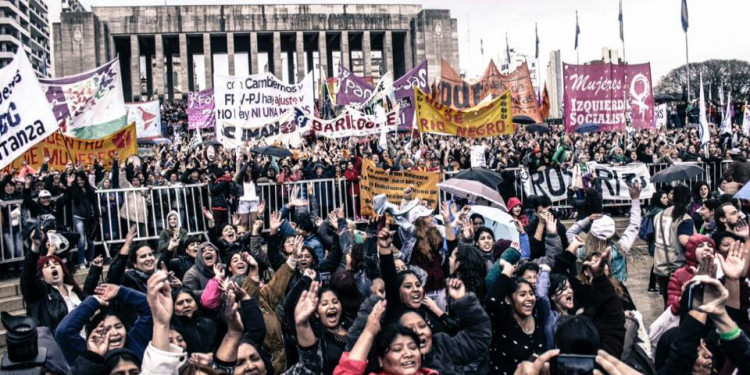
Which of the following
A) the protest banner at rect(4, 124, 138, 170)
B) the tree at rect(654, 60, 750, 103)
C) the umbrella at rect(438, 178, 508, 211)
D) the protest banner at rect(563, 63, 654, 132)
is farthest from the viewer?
the tree at rect(654, 60, 750, 103)

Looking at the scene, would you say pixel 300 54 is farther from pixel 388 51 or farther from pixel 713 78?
pixel 713 78

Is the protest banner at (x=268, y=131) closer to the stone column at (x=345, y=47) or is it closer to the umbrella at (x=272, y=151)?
the umbrella at (x=272, y=151)

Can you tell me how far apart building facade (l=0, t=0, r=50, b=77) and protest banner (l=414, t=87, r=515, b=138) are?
77942 mm

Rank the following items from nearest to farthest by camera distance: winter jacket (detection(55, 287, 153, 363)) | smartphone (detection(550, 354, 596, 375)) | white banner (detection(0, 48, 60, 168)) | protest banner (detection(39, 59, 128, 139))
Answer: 1. smartphone (detection(550, 354, 596, 375))
2. winter jacket (detection(55, 287, 153, 363))
3. white banner (detection(0, 48, 60, 168))
4. protest banner (detection(39, 59, 128, 139))

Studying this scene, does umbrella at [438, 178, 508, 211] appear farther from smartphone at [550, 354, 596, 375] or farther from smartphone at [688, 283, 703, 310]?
smartphone at [688, 283, 703, 310]

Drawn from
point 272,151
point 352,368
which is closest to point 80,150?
point 272,151

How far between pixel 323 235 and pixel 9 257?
4.34 metres

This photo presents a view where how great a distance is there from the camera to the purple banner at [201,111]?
2770cm

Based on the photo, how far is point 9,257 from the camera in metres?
9.58

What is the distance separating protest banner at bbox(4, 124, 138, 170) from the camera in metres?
11.2

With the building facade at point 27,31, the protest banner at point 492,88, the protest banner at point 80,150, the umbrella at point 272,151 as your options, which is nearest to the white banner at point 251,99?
the umbrella at point 272,151

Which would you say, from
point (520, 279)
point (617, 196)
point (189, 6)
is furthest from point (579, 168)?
point (189, 6)

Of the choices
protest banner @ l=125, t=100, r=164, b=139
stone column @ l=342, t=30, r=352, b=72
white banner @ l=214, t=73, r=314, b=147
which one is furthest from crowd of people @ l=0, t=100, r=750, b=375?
stone column @ l=342, t=30, r=352, b=72

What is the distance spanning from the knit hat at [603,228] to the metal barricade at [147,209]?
6.60 meters
